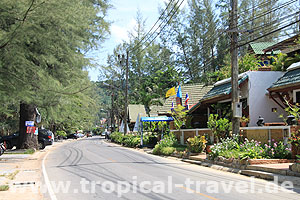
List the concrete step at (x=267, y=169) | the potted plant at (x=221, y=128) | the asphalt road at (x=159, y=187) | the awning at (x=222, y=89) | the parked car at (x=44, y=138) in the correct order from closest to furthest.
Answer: the asphalt road at (x=159, y=187) → the concrete step at (x=267, y=169) → the potted plant at (x=221, y=128) → the awning at (x=222, y=89) → the parked car at (x=44, y=138)

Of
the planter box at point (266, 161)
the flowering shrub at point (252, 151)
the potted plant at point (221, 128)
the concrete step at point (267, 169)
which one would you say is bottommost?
the concrete step at point (267, 169)

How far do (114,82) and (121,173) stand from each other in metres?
53.9

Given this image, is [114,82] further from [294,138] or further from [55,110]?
[294,138]

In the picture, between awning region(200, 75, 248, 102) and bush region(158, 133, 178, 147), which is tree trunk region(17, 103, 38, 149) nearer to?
bush region(158, 133, 178, 147)

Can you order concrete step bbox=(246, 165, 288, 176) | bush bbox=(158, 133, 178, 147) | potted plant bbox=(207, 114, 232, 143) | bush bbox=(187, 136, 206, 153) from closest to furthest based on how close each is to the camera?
concrete step bbox=(246, 165, 288, 176) → potted plant bbox=(207, 114, 232, 143) → bush bbox=(187, 136, 206, 153) → bush bbox=(158, 133, 178, 147)

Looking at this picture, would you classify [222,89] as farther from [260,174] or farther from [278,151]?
[260,174]

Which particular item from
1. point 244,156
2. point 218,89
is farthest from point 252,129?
point 218,89

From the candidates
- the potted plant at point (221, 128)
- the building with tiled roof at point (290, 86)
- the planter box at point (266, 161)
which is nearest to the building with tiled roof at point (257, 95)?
the building with tiled roof at point (290, 86)

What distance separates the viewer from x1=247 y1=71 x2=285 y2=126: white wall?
67.5 feet

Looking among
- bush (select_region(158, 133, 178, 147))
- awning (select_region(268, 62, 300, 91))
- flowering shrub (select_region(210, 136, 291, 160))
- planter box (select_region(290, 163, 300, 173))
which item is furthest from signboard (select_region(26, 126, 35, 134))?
planter box (select_region(290, 163, 300, 173))

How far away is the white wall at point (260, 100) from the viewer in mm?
20578

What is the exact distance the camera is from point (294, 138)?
12.4m

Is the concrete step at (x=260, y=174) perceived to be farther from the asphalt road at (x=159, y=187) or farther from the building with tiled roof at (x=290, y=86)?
the building with tiled roof at (x=290, y=86)

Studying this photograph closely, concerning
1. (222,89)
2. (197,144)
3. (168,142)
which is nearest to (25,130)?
(168,142)
